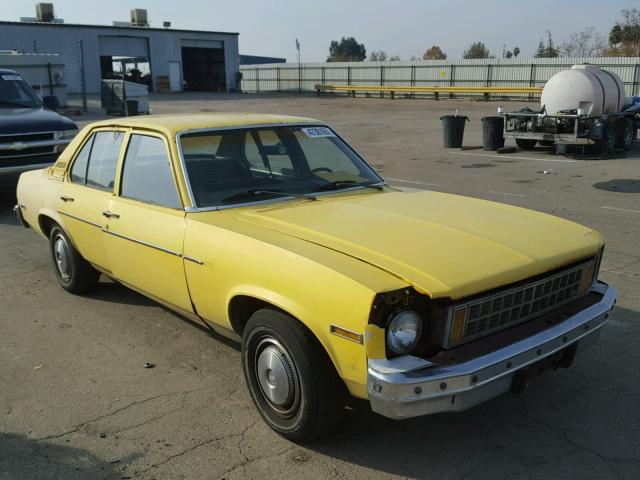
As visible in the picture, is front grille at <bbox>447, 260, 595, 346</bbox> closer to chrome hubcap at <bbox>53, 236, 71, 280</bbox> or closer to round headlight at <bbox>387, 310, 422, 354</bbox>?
round headlight at <bbox>387, 310, 422, 354</bbox>

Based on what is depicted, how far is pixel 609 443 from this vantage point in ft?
10.6

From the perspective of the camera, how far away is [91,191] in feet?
16.1

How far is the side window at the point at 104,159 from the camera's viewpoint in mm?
4743

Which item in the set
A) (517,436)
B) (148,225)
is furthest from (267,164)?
(517,436)

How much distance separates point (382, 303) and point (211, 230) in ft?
4.35

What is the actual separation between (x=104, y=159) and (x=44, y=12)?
52021mm

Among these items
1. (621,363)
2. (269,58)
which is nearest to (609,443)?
(621,363)

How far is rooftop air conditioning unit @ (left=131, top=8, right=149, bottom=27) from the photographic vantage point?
55.0 metres

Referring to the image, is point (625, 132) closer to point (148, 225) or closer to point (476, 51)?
point (148, 225)

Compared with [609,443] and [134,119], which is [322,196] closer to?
[134,119]

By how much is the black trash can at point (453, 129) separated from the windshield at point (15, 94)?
1027cm

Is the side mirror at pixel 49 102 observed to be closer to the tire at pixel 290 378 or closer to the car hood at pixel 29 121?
the car hood at pixel 29 121

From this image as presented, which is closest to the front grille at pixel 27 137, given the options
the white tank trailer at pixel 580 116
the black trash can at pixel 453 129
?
the black trash can at pixel 453 129

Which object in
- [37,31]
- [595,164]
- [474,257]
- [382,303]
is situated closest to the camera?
[382,303]
